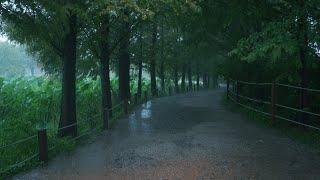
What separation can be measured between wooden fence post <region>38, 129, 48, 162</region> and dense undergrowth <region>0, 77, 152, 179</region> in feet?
0.55

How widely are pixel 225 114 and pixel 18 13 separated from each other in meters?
11.8

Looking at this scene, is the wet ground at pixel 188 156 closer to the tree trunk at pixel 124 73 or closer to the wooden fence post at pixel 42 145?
the wooden fence post at pixel 42 145

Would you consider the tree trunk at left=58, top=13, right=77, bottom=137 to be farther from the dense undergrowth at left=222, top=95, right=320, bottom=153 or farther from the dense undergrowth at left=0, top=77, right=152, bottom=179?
the dense undergrowth at left=222, top=95, right=320, bottom=153

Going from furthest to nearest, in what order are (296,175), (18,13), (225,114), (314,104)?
(225,114) < (314,104) < (18,13) < (296,175)

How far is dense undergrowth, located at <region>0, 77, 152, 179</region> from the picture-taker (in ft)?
35.5

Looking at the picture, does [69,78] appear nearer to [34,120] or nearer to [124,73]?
[34,120]

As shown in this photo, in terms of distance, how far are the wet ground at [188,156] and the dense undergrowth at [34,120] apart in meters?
0.62

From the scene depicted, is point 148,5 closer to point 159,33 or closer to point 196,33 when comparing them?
point 196,33

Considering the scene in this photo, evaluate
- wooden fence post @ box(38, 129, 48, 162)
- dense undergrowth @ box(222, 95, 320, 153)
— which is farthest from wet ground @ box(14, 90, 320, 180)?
dense undergrowth @ box(222, 95, 320, 153)

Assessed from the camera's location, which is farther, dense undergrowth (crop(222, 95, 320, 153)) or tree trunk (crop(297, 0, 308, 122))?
tree trunk (crop(297, 0, 308, 122))

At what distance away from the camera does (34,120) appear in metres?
21.1

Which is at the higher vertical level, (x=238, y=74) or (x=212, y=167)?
(x=238, y=74)

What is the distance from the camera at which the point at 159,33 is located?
136ft

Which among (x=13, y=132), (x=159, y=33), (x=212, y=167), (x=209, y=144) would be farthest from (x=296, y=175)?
(x=159, y=33)
